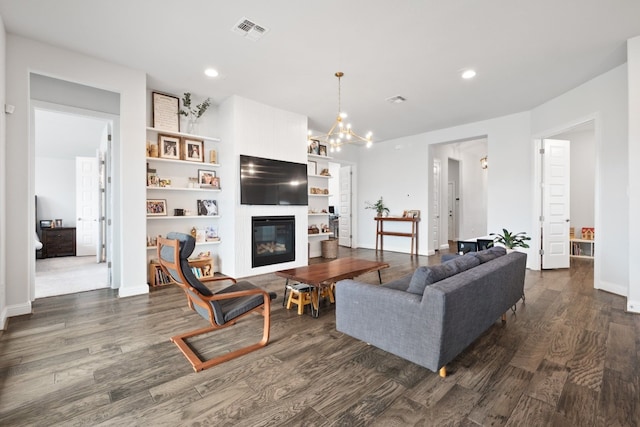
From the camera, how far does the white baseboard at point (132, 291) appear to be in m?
3.75

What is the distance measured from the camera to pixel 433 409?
1667 millimetres

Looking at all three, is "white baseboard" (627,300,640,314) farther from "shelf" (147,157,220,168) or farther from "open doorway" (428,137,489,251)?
"shelf" (147,157,220,168)

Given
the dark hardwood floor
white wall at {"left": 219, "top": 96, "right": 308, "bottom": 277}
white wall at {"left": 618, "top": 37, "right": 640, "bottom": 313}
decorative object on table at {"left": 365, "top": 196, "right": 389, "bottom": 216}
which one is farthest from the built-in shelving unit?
white wall at {"left": 618, "top": 37, "right": 640, "bottom": 313}

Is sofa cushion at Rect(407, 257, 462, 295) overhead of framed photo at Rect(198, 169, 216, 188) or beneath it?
beneath

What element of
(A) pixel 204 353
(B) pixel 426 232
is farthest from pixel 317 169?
(A) pixel 204 353

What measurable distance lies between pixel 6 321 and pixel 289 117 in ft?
15.2

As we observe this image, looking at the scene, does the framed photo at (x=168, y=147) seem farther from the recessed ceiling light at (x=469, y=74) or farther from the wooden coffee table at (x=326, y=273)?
the recessed ceiling light at (x=469, y=74)

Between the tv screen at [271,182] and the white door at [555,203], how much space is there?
177 inches

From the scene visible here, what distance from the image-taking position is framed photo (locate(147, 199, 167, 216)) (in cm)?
439

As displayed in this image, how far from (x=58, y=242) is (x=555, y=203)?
10863mm

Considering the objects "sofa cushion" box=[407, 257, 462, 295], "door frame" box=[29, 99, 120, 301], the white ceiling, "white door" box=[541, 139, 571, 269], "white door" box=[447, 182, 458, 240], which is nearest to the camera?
"sofa cushion" box=[407, 257, 462, 295]

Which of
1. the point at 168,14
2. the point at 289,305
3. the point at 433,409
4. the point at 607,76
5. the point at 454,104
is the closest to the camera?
the point at 433,409

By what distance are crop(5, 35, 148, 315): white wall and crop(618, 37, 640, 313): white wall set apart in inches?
229

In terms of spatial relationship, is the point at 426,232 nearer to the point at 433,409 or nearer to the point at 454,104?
the point at 454,104
